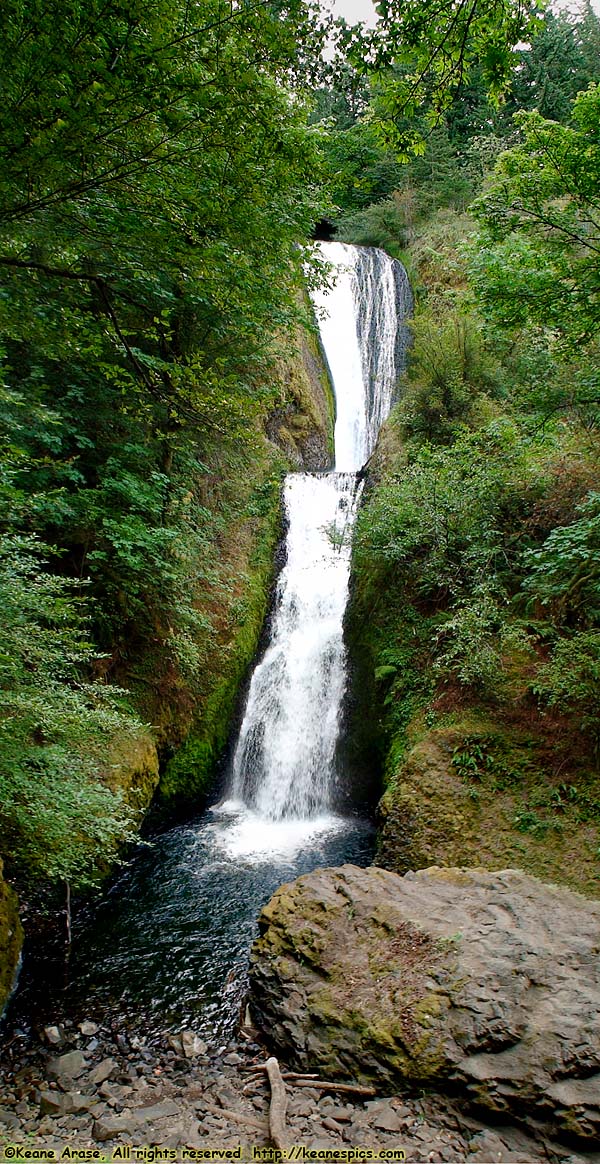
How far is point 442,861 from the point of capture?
547cm

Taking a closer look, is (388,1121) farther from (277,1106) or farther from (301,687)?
(301,687)

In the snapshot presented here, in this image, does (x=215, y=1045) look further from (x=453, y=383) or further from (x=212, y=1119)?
(x=453, y=383)

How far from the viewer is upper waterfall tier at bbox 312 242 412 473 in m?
16.6

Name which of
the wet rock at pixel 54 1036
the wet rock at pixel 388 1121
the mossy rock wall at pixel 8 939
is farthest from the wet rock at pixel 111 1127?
the mossy rock wall at pixel 8 939

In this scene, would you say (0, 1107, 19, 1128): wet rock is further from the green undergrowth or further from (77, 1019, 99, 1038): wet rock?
the green undergrowth

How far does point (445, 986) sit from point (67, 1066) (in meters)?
2.63

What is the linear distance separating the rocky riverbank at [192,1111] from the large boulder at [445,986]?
6.3 inches

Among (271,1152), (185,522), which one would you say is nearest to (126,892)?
(271,1152)

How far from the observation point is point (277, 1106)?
3.21 meters

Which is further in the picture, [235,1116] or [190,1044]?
[190,1044]

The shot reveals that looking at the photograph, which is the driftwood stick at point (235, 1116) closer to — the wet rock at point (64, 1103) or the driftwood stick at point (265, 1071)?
the driftwood stick at point (265, 1071)

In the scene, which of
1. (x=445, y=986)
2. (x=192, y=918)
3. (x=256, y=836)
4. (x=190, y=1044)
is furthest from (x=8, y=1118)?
(x=256, y=836)

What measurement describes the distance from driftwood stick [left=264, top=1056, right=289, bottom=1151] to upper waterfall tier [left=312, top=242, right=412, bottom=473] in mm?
14229

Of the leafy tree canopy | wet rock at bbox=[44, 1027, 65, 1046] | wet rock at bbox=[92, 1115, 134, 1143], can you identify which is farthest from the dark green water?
the leafy tree canopy
